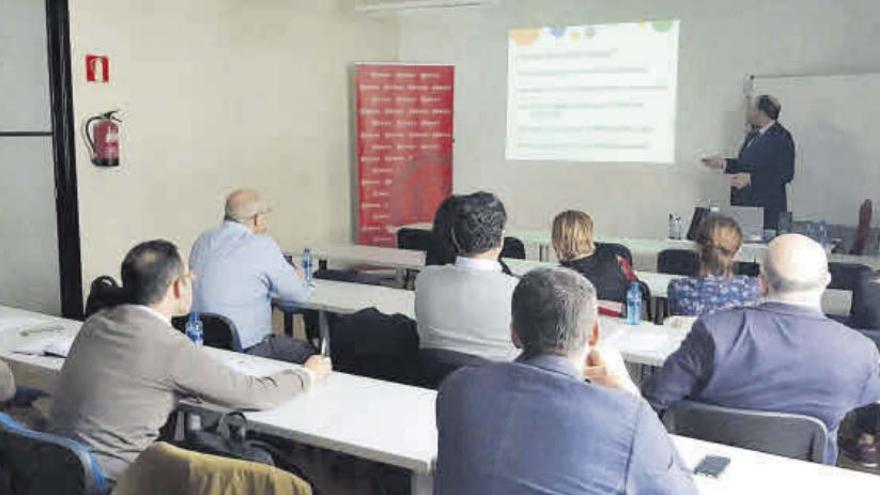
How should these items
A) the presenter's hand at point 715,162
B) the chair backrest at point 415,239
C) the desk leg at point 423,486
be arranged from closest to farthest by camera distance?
1. the desk leg at point 423,486
2. the chair backrest at point 415,239
3. the presenter's hand at point 715,162

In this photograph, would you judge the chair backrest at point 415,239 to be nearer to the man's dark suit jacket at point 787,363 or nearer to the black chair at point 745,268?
the black chair at point 745,268

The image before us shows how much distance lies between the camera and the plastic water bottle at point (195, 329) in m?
3.79

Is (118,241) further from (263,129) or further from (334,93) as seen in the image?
(334,93)

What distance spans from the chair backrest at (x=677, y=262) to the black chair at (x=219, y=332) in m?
3.03

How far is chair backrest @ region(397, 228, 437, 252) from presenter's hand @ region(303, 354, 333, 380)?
11.9 ft

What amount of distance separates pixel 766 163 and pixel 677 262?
1.74 metres

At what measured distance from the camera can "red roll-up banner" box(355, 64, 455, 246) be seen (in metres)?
8.63

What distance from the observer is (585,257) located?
4320 mm

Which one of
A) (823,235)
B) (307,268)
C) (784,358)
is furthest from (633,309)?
(823,235)

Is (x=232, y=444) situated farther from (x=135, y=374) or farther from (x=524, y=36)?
(x=524, y=36)

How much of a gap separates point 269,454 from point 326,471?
5.61ft

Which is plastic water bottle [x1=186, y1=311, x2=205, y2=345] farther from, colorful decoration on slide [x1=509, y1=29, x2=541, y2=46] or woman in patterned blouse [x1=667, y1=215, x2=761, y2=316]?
colorful decoration on slide [x1=509, y1=29, x2=541, y2=46]

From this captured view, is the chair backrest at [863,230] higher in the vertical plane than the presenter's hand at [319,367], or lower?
higher

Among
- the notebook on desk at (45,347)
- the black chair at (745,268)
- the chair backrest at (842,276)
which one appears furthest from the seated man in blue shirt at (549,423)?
the black chair at (745,268)
